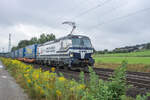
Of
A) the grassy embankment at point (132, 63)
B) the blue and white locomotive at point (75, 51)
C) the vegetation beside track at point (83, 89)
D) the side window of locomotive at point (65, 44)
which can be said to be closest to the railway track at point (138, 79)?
the grassy embankment at point (132, 63)

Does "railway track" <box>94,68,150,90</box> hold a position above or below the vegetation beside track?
below

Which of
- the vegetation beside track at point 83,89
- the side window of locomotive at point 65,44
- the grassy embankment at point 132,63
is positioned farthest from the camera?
the grassy embankment at point 132,63

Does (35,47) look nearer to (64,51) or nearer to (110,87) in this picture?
(64,51)

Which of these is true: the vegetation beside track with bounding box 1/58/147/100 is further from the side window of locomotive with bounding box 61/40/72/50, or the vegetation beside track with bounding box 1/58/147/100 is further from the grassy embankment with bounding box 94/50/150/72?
the side window of locomotive with bounding box 61/40/72/50

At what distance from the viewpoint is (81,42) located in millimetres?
15430

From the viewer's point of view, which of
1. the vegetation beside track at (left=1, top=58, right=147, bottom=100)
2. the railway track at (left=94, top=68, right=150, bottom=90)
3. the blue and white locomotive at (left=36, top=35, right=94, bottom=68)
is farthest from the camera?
the blue and white locomotive at (left=36, top=35, right=94, bottom=68)

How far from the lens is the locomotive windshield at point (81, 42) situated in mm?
14992

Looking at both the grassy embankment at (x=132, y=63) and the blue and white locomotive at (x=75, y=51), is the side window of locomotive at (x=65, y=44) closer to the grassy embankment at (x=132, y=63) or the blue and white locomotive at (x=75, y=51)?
the blue and white locomotive at (x=75, y=51)

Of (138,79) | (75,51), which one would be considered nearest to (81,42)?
(75,51)

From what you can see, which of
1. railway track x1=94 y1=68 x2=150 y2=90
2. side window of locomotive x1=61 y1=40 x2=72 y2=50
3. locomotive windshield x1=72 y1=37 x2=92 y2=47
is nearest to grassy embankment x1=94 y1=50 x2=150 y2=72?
railway track x1=94 y1=68 x2=150 y2=90

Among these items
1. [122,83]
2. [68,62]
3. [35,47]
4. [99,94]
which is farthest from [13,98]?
[35,47]

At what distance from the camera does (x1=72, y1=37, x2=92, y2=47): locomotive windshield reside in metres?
15.0

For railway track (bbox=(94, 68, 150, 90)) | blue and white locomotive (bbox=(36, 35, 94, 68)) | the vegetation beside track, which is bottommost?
railway track (bbox=(94, 68, 150, 90))

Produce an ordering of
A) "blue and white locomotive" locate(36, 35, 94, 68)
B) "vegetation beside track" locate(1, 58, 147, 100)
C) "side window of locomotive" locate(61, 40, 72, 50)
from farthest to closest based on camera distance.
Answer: "side window of locomotive" locate(61, 40, 72, 50), "blue and white locomotive" locate(36, 35, 94, 68), "vegetation beside track" locate(1, 58, 147, 100)
